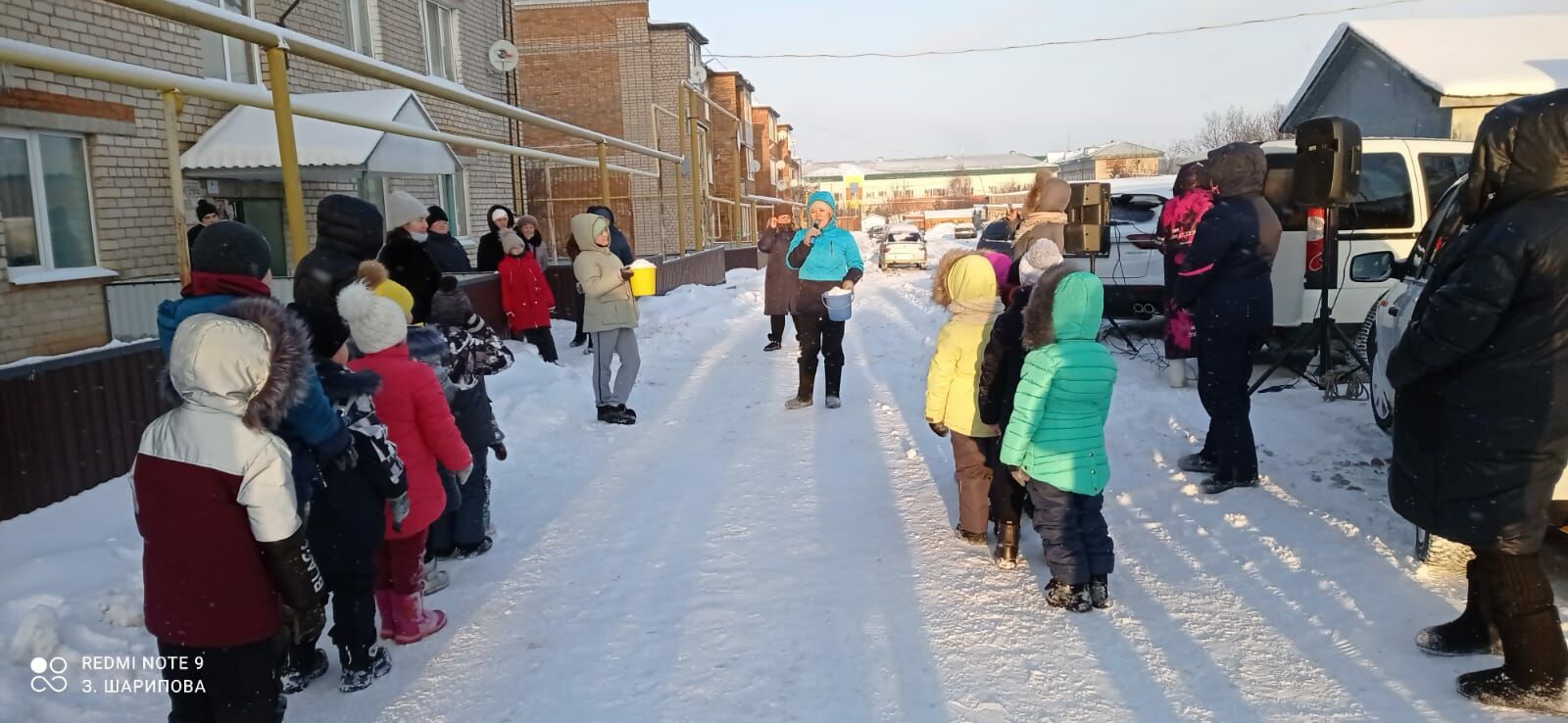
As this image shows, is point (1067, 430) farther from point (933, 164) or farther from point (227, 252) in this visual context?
point (933, 164)

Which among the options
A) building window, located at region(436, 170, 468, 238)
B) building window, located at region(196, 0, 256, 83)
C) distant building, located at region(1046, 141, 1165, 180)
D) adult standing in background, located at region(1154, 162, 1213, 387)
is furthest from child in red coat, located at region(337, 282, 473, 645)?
distant building, located at region(1046, 141, 1165, 180)

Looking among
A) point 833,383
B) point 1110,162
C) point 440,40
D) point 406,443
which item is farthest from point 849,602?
point 1110,162

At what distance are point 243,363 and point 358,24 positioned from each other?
42.5 feet

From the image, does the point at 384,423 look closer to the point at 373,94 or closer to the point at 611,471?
the point at 611,471

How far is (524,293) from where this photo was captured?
9.28m

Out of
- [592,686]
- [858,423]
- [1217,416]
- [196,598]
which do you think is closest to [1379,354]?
[1217,416]

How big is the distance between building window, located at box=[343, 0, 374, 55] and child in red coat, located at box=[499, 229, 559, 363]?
19.5 ft

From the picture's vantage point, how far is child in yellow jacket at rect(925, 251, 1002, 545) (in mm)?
4332

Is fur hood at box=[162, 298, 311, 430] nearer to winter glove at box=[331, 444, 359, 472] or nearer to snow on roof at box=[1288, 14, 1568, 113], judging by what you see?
winter glove at box=[331, 444, 359, 472]

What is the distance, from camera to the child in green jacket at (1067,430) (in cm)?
361

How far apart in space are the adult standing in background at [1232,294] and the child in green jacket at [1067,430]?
1.58 metres

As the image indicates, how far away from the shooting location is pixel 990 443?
14.2ft

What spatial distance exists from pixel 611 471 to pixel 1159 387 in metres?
4.74

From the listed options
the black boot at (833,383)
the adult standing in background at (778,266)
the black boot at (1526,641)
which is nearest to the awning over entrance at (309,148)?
the adult standing in background at (778,266)
